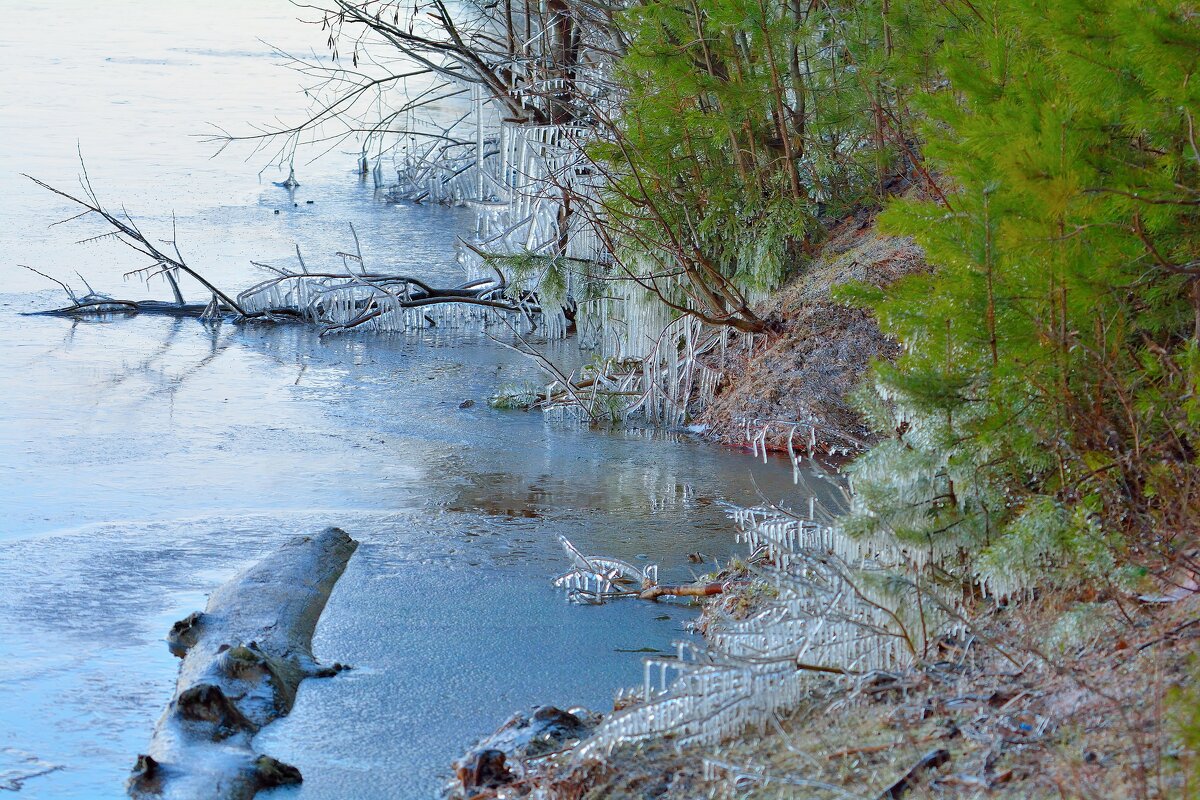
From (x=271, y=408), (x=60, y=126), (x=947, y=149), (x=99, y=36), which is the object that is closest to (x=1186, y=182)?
(x=947, y=149)

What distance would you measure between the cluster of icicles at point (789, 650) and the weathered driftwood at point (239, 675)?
3.59 feet

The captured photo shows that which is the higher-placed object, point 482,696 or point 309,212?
point 309,212

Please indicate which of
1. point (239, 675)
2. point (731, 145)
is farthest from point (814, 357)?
point (239, 675)

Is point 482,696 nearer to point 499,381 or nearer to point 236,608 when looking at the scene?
point 236,608

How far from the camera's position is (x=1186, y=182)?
455 centimetres

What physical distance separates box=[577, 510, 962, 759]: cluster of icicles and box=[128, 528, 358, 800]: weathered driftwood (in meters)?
1.09

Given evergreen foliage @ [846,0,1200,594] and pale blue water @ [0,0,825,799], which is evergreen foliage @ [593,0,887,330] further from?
evergreen foliage @ [846,0,1200,594]

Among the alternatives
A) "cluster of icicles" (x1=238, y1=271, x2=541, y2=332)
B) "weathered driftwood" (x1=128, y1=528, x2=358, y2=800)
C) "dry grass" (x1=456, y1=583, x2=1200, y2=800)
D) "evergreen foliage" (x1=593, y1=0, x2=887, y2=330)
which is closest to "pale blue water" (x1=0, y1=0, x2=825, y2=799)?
"weathered driftwood" (x1=128, y1=528, x2=358, y2=800)

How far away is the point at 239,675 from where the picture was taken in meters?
4.68

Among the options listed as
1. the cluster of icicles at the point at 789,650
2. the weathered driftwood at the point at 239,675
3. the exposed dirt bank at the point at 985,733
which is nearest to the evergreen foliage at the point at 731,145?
the weathered driftwood at the point at 239,675

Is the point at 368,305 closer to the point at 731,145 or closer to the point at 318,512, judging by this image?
the point at 731,145

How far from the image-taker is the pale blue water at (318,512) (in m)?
4.72

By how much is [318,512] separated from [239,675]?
2.21 m

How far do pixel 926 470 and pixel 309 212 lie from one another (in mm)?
11653
